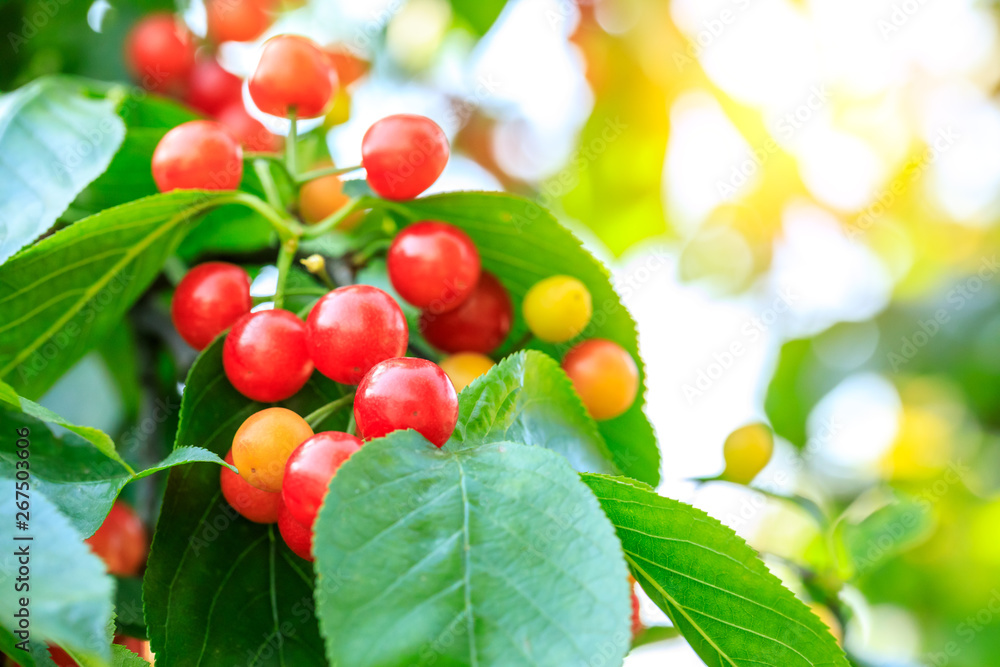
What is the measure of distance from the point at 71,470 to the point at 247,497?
0.48ft

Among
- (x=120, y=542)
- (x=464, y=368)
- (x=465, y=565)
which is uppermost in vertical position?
(x=465, y=565)

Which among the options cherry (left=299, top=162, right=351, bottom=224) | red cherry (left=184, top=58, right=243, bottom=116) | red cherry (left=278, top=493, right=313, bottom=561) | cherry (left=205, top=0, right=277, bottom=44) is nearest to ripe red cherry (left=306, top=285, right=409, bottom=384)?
red cherry (left=278, top=493, right=313, bottom=561)

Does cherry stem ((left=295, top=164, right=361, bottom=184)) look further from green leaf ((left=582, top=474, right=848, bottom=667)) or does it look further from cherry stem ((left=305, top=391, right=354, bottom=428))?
green leaf ((left=582, top=474, right=848, bottom=667))

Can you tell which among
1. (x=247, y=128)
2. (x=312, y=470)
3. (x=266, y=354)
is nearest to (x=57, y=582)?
(x=312, y=470)

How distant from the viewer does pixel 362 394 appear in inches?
23.7

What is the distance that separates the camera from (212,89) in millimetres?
1417

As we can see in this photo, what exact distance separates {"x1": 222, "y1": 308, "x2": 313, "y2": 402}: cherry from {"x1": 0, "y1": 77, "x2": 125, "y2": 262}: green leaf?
0.71 ft

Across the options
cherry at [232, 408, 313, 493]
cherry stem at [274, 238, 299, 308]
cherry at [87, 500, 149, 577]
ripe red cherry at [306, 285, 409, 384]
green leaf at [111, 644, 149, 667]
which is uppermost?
ripe red cherry at [306, 285, 409, 384]

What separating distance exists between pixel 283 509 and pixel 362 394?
Result: 11cm

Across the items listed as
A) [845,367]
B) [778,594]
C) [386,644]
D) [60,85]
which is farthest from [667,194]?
[386,644]

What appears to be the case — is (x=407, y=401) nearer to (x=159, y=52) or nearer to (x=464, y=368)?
(x=464, y=368)

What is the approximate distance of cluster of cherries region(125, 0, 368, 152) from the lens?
137 centimetres

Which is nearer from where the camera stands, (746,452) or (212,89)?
(746,452)

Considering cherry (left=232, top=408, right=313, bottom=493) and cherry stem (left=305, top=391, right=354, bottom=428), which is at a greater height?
cherry (left=232, top=408, right=313, bottom=493)
